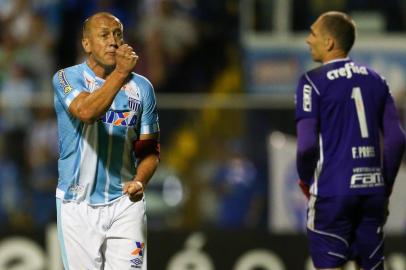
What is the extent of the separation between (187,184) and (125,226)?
417 cm

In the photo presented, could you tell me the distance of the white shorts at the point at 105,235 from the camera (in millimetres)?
5727

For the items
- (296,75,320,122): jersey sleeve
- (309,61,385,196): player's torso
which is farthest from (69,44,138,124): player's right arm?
(309,61,385,196): player's torso

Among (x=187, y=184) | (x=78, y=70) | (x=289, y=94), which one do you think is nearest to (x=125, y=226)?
(x=78, y=70)

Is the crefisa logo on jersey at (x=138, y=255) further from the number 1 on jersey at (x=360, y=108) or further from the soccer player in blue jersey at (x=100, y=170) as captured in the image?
the number 1 on jersey at (x=360, y=108)

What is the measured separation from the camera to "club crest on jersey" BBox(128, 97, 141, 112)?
5.73 m

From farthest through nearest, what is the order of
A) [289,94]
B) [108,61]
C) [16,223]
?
[289,94], [16,223], [108,61]

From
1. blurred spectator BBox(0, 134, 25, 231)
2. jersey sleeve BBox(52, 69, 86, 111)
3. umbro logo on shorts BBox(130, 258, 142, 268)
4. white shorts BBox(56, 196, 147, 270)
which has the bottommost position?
blurred spectator BBox(0, 134, 25, 231)

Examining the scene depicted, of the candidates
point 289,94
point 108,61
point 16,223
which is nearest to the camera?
point 108,61

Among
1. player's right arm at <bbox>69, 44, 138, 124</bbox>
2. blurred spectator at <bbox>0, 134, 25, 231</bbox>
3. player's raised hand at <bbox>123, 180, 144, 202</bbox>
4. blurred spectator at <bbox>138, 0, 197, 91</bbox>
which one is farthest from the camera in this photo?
blurred spectator at <bbox>138, 0, 197, 91</bbox>

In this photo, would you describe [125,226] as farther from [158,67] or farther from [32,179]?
[158,67]

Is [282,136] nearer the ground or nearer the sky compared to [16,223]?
nearer the sky

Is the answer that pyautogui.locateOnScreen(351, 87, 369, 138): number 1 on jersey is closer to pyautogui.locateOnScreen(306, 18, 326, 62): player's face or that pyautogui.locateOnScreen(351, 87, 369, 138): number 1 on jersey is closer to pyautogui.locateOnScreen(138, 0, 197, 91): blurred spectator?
pyautogui.locateOnScreen(306, 18, 326, 62): player's face

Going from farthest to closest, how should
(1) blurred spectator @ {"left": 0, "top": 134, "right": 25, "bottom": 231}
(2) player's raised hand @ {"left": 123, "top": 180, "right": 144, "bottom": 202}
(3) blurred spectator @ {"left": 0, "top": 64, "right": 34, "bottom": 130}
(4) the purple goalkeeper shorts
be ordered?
(3) blurred spectator @ {"left": 0, "top": 64, "right": 34, "bottom": 130}, (1) blurred spectator @ {"left": 0, "top": 134, "right": 25, "bottom": 231}, (4) the purple goalkeeper shorts, (2) player's raised hand @ {"left": 123, "top": 180, "right": 144, "bottom": 202}

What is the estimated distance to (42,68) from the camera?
427 inches
